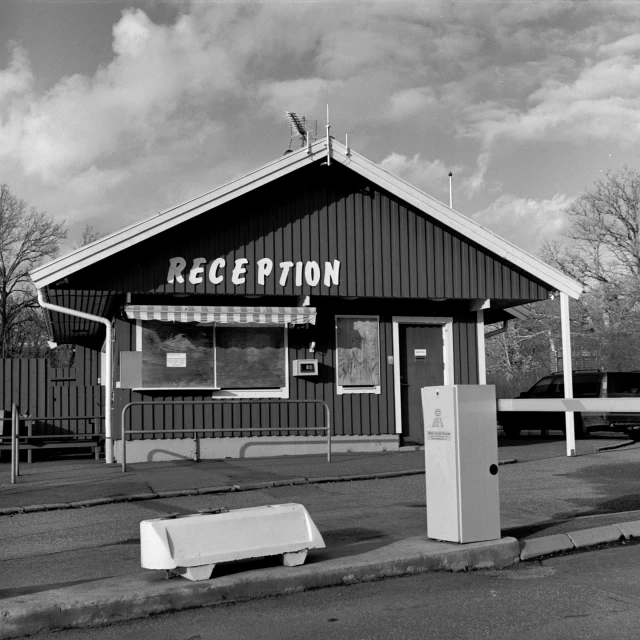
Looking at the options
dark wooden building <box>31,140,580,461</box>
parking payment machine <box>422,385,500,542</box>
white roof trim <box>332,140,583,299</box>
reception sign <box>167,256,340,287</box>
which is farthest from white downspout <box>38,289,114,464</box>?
parking payment machine <box>422,385,500,542</box>

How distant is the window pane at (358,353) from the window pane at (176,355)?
2465mm

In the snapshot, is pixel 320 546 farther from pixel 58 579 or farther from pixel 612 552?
pixel 612 552

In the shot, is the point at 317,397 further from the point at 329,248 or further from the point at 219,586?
the point at 219,586

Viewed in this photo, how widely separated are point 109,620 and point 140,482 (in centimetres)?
634

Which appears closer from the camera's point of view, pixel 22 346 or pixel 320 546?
pixel 320 546

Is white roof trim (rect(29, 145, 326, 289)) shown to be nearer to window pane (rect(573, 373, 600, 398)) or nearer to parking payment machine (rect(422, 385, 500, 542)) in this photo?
parking payment machine (rect(422, 385, 500, 542))

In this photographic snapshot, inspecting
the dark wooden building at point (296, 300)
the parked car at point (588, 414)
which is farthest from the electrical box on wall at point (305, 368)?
the parked car at point (588, 414)

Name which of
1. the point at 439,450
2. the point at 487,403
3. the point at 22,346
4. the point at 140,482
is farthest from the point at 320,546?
the point at 22,346

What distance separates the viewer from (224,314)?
50.0 feet

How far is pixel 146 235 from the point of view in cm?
1449

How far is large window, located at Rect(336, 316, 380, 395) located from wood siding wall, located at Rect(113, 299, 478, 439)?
11 cm

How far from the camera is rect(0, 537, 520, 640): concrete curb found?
5.44 meters

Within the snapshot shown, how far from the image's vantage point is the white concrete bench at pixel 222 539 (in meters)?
6.02

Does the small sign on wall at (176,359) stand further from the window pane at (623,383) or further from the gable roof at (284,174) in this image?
the window pane at (623,383)
